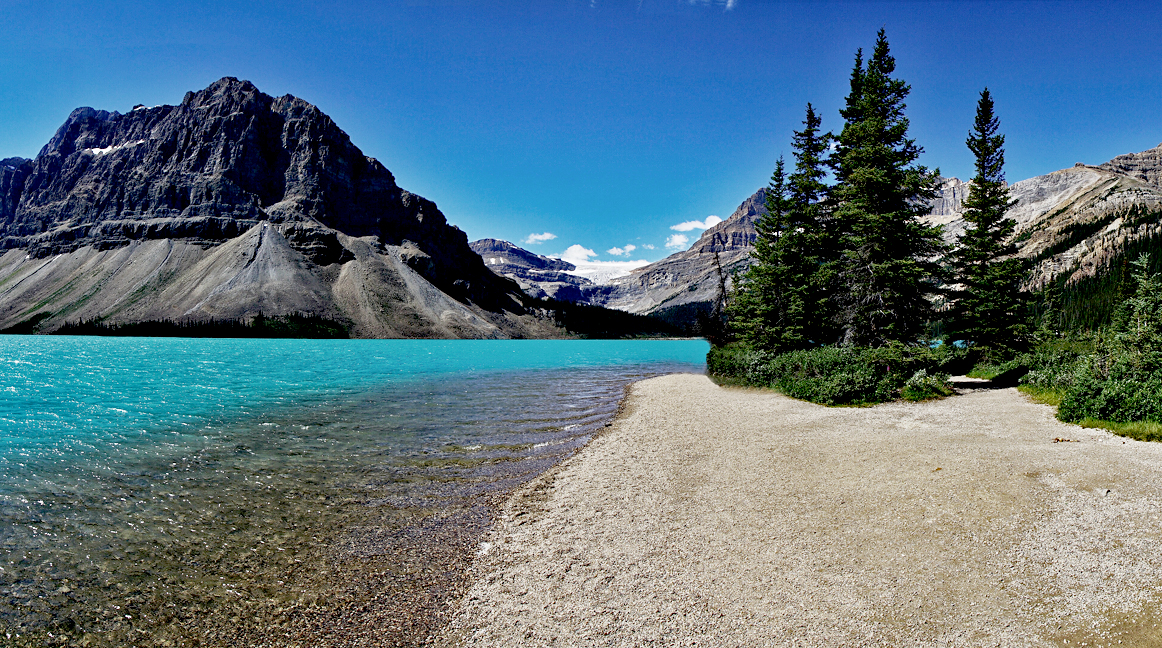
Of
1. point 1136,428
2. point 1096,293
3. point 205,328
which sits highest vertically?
point 1096,293

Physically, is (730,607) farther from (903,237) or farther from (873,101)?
(873,101)

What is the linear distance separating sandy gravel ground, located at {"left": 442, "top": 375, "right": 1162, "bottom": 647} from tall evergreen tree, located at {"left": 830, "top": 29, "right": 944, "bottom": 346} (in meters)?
12.6

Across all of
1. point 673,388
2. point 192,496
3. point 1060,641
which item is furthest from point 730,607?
point 673,388

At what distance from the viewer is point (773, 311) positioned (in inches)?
1266

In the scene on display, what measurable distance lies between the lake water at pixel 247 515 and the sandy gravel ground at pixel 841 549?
55.9 inches

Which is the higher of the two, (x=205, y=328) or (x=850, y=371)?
(x=205, y=328)

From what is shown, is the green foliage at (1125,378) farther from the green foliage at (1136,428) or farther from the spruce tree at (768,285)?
the spruce tree at (768,285)

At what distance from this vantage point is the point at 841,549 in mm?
7434

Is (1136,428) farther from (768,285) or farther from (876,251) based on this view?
(768,285)

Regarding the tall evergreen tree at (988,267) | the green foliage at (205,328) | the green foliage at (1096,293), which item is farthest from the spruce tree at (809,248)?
the green foliage at (205,328)

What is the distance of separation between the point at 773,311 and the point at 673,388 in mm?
8550

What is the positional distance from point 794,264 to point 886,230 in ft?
22.4

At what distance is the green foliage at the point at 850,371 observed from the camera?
21.2m

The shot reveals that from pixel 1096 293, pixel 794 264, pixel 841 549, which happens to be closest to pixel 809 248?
pixel 794 264
